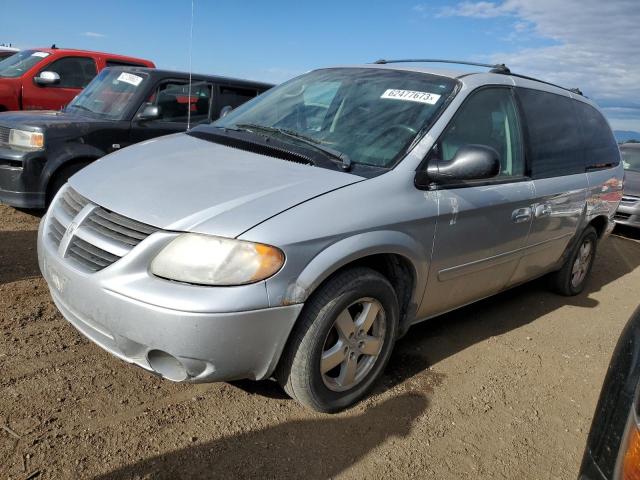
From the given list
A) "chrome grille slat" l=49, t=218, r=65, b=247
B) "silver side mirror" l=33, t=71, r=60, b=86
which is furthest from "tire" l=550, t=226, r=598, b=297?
"silver side mirror" l=33, t=71, r=60, b=86

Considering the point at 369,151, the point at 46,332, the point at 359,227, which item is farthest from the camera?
the point at 46,332

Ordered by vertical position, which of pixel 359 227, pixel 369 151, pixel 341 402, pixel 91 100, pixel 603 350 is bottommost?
pixel 603 350

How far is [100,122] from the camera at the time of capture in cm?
536

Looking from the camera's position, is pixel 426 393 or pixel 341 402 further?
pixel 426 393

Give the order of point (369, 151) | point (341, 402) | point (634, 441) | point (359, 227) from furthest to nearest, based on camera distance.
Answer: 1. point (369, 151)
2. point (341, 402)
3. point (359, 227)
4. point (634, 441)

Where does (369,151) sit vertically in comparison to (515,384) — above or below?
above

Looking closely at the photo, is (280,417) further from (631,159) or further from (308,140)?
(631,159)

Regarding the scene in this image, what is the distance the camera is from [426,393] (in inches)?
119

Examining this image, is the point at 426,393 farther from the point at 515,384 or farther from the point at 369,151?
the point at 369,151

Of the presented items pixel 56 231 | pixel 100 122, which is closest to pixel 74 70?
pixel 100 122

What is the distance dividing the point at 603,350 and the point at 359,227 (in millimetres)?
2625

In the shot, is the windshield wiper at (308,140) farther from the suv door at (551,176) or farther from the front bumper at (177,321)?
the suv door at (551,176)

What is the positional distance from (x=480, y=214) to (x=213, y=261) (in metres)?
1.71

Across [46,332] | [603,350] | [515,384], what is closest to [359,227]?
[515,384]
